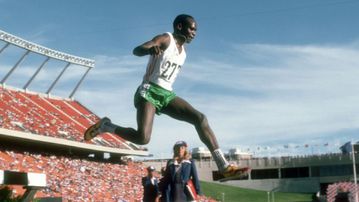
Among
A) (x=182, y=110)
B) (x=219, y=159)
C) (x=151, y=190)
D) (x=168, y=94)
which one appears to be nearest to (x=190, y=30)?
(x=168, y=94)

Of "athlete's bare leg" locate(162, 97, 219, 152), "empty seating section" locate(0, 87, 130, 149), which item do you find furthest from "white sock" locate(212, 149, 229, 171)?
"empty seating section" locate(0, 87, 130, 149)

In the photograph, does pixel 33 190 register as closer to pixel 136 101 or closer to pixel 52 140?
pixel 136 101

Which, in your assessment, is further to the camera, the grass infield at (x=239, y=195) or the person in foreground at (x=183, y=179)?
the grass infield at (x=239, y=195)

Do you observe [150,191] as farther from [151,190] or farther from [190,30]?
[190,30]

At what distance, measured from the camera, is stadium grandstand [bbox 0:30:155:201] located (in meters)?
26.6

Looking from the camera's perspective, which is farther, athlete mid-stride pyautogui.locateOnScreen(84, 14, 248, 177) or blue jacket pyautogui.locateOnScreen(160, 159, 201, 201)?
blue jacket pyautogui.locateOnScreen(160, 159, 201, 201)

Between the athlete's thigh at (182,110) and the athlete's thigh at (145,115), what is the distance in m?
0.19

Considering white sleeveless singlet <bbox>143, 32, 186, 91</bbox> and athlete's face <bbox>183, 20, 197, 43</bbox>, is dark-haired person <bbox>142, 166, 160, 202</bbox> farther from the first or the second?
athlete's face <bbox>183, 20, 197, 43</bbox>

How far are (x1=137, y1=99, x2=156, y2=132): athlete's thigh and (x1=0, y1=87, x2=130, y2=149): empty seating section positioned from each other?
24.0 meters

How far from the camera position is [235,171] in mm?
5488

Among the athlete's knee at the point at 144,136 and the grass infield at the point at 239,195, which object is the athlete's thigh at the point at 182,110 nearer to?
the athlete's knee at the point at 144,136

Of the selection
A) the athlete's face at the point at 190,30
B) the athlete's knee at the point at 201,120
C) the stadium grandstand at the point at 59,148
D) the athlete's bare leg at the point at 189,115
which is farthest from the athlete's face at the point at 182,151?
the stadium grandstand at the point at 59,148

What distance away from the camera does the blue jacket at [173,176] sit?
287 inches

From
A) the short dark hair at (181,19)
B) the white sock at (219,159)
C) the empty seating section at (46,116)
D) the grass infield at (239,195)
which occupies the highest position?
the empty seating section at (46,116)
